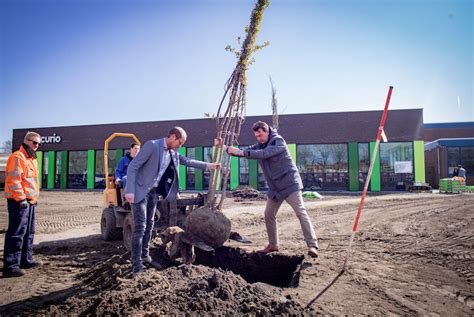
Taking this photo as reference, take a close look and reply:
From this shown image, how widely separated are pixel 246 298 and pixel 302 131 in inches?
761

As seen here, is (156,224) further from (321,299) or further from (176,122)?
(176,122)

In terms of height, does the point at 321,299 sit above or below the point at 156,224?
below

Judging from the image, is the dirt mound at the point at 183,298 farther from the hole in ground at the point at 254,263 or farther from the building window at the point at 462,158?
the building window at the point at 462,158

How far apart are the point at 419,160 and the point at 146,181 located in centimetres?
1980

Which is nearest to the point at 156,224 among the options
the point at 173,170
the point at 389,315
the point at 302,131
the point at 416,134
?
the point at 173,170

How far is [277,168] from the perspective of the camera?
176 inches

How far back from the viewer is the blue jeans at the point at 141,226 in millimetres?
3543

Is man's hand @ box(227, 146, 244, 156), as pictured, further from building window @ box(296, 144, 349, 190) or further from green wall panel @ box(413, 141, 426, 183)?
green wall panel @ box(413, 141, 426, 183)

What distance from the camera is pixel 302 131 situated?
69.5 feet

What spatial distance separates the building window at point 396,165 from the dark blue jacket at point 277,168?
17.4 m

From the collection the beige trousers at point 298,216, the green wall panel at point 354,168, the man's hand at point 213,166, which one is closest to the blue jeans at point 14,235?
the man's hand at point 213,166

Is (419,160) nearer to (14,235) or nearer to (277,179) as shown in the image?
(277,179)

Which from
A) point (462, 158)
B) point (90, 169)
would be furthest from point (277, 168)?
point (462, 158)

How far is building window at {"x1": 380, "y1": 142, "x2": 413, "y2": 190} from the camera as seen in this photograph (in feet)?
63.2
